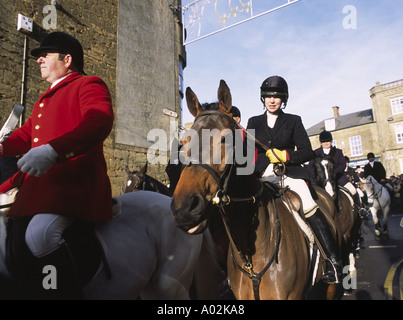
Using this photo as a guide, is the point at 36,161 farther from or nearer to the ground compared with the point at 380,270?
farther from the ground

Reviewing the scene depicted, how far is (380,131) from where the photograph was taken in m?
37.9

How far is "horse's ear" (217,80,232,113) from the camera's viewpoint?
8.13ft

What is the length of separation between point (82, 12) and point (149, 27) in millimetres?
3232

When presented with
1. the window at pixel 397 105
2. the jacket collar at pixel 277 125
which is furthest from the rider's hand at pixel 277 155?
the window at pixel 397 105

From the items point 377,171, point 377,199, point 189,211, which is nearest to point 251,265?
point 189,211

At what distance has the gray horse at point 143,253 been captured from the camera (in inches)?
84.8

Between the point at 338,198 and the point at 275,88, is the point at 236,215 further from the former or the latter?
the point at 338,198

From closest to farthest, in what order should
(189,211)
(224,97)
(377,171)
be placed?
1. (189,211)
2. (224,97)
3. (377,171)

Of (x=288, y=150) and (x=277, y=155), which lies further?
(x=288, y=150)

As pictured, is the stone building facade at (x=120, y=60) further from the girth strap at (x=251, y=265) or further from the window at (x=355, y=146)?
the window at (x=355, y=146)

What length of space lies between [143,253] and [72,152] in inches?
45.5

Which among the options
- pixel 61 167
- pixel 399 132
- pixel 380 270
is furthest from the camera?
pixel 399 132

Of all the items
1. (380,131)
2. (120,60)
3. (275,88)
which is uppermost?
(380,131)

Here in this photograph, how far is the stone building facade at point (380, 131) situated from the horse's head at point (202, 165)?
4177cm
